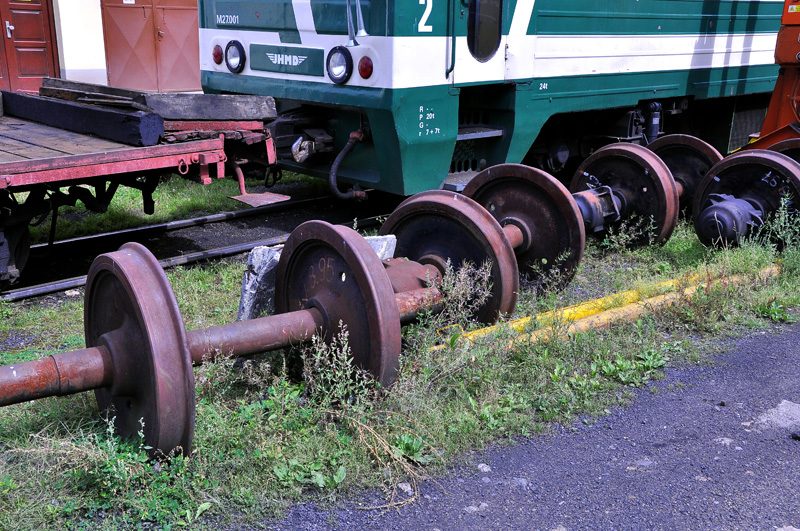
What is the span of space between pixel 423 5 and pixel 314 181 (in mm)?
3327

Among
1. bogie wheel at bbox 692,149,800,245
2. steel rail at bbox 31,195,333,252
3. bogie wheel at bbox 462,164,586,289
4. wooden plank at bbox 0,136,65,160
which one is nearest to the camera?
wooden plank at bbox 0,136,65,160

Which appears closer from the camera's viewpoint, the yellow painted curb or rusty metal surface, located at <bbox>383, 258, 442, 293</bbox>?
rusty metal surface, located at <bbox>383, 258, 442, 293</bbox>

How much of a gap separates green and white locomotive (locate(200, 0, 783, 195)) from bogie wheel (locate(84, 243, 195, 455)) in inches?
129

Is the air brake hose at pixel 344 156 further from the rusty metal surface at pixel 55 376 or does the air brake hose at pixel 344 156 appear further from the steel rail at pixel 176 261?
the rusty metal surface at pixel 55 376

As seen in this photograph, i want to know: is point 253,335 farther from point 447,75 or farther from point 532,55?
point 532,55

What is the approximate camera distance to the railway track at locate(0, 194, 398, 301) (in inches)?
218

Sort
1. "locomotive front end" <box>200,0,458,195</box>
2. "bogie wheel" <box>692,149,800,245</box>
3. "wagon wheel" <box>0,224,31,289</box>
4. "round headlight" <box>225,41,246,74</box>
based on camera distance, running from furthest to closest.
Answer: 1. "round headlight" <box>225,41,246,74</box>
2. "locomotive front end" <box>200,0,458,195</box>
3. "bogie wheel" <box>692,149,800,245</box>
4. "wagon wheel" <box>0,224,31,289</box>

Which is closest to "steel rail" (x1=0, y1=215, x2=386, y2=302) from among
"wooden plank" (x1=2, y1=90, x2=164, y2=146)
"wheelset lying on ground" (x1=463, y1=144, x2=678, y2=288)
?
"wooden plank" (x1=2, y1=90, x2=164, y2=146)

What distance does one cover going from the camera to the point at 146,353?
2.82 metres

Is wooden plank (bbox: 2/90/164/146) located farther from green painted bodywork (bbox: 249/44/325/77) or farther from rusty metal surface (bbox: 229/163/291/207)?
green painted bodywork (bbox: 249/44/325/77)

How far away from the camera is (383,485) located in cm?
303

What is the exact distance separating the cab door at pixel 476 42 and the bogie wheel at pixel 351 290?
306 centimetres

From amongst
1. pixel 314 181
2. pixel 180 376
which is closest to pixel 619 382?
pixel 180 376

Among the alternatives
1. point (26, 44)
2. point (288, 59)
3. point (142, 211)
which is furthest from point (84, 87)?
point (26, 44)
